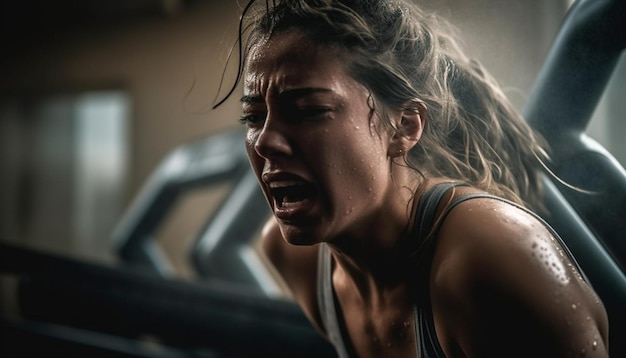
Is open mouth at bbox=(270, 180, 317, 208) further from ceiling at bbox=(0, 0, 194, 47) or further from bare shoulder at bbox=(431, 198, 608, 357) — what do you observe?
ceiling at bbox=(0, 0, 194, 47)

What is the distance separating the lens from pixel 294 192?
57 centimetres

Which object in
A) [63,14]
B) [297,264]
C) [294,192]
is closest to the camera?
[294,192]

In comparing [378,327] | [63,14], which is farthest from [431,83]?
[63,14]

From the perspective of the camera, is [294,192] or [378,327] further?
[378,327]

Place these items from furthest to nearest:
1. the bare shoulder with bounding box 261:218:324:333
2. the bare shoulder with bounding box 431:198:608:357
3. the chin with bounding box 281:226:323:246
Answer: the bare shoulder with bounding box 261:218:324:333
the chin with bounding box 281:226:323:246
the bare shoulder with bounding box 431:198:608:357

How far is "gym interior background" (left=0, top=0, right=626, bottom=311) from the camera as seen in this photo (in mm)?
3053

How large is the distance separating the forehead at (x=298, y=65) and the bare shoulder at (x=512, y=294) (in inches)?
7.0

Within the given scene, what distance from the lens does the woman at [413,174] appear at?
48cm

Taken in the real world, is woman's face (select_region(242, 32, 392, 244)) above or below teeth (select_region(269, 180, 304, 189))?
above

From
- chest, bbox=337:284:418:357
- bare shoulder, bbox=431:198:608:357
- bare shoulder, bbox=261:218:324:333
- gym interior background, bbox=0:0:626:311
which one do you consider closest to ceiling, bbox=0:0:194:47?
gym interior background, bbox=0:0:626:311

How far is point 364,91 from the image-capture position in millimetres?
554

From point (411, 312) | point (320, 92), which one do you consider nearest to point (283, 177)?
point (320, 92)

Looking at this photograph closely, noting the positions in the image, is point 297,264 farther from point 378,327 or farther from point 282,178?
point 282,178

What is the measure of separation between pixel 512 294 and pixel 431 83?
0.21 m
